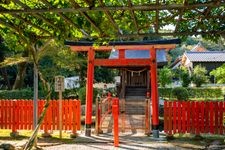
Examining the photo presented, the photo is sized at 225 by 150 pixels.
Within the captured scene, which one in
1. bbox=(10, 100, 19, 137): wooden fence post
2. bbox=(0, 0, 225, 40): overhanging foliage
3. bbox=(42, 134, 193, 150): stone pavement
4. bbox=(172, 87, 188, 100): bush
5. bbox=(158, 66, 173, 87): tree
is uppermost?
bbox=(158, 66, 173, 87): tree

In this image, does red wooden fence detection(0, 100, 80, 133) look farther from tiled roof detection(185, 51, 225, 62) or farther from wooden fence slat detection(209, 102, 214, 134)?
tiled roof detection(185, 51, 225, 62)

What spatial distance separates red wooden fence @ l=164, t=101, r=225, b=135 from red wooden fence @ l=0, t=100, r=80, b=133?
3.13 m

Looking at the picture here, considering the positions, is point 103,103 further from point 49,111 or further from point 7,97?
point 7,97

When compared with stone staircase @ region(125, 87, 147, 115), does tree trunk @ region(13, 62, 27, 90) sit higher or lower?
higher

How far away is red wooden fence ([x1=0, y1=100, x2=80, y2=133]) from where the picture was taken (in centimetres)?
1291

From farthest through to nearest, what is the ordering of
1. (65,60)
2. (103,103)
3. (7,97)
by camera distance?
(7,97) → (65,60) → (103,103)

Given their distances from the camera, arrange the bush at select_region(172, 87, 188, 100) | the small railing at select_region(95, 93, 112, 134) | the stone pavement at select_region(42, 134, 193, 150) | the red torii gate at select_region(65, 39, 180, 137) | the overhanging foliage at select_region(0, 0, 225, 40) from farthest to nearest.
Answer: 1. the bush at select_region(172, 87, 188, 100)
2. the small railing at select_region(95, 93, 112, 134)
3. the red torii gate at select_region(65, 39, 180, 137)
4. the stone pavement at select_region(42, 134, 193, 150)
5. the overhanging foliage at select_region(0, 0, 225, 40)

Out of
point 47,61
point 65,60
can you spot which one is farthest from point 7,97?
point 47,61

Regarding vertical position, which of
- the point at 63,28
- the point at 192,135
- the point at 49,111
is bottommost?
the point at 192,135

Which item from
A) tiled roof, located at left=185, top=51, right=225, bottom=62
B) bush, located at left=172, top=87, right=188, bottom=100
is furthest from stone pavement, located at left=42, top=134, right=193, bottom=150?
tiled roof, located at left=185, top=51, right=225, bottom=62

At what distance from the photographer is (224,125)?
12242 mm

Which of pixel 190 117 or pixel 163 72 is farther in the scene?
pixel 163 72

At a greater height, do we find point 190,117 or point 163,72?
point 163,72

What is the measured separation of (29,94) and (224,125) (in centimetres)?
1652
